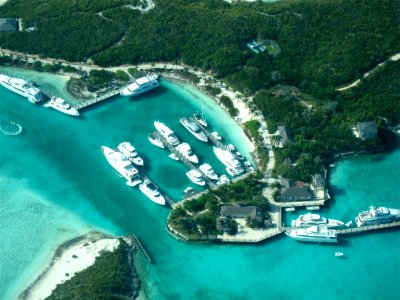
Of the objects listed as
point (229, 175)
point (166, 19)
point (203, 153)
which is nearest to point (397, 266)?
point (229, 175)

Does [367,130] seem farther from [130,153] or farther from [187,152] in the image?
[130,153]

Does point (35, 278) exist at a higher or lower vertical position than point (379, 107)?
lower

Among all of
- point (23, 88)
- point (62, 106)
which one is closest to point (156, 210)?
point (62, 106)

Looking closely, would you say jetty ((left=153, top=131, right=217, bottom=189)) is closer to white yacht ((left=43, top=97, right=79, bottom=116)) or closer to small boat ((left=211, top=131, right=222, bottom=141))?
small boat ((left=211, top=131, right=222, bottom=141))

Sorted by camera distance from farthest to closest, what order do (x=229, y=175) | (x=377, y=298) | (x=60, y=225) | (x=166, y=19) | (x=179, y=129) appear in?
(x=166, y=19) → (x=179, y=129) → (x=229, y=175) → (x=60, y=225) → (x=377, y=298)

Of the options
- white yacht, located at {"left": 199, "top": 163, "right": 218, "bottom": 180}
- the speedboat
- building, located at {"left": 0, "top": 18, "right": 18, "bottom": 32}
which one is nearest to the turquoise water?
the speedboat

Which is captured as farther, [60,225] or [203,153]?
[203,153]

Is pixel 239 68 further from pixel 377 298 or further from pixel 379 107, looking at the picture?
pixel 377 298

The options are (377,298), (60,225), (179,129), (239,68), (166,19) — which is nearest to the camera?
(377,298)
